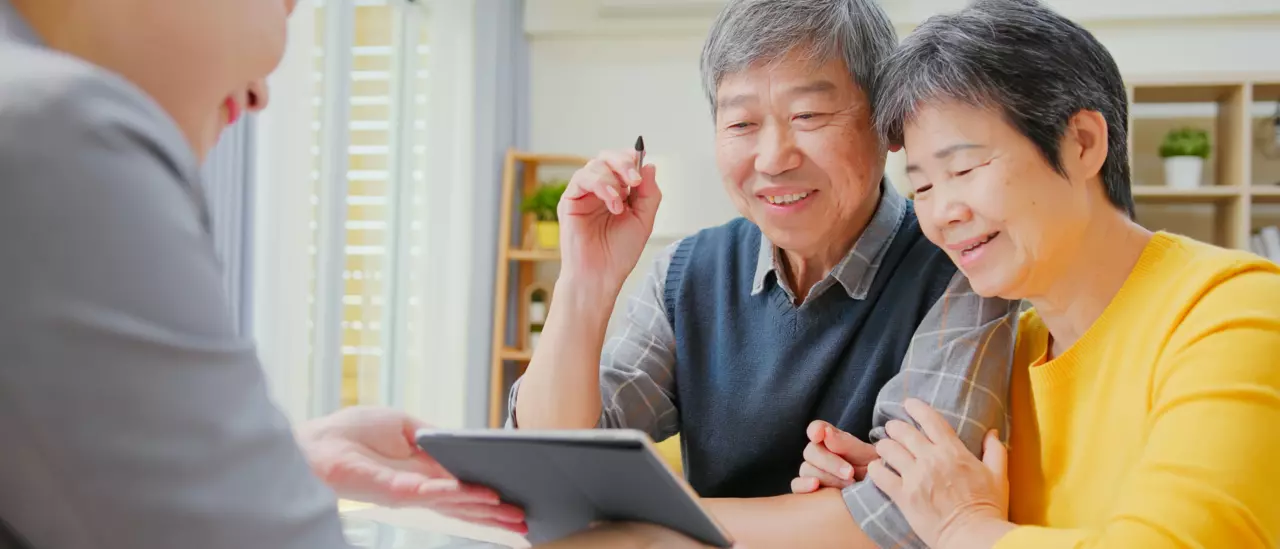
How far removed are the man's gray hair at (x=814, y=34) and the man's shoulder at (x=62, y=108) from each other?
104cm

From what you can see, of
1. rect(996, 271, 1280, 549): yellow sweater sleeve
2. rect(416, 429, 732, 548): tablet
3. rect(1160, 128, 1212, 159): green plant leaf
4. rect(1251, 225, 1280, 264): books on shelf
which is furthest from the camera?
rect(1160, 128, 1212, 159): green plant leaf

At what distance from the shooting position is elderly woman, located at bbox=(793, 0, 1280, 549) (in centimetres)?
105

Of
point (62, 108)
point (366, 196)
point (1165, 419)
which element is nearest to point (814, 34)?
point (1165, 419)

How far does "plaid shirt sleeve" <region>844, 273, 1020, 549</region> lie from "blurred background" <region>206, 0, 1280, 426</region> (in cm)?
246

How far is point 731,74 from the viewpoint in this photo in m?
1.45

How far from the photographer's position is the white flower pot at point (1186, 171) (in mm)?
4305

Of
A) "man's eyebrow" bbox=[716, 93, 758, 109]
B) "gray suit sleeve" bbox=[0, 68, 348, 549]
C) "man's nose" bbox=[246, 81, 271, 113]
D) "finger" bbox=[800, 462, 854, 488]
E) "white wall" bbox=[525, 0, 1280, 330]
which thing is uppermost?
"white wall" bbox=[525, 0, 1280, 330]

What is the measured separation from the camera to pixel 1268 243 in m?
4.20

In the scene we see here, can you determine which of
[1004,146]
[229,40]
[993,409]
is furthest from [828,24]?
[229,40]

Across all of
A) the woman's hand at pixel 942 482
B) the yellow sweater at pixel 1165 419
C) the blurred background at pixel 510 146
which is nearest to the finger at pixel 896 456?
the woman's hand at pixel 942 482

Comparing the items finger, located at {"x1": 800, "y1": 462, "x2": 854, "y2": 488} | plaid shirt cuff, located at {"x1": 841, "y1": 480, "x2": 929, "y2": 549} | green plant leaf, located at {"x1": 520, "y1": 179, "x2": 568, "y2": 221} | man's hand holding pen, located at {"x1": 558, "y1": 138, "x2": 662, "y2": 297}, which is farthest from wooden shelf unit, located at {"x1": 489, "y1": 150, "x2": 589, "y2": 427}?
plaid shirt cuff, located at {"x1": 841, "y1": 480, "x2": 929, "y2": 549}

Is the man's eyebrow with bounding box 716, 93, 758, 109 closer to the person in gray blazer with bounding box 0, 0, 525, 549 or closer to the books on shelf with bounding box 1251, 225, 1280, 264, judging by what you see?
the person in gray blazer with bounding box 0, 0, 525, 549

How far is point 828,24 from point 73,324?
1.15m

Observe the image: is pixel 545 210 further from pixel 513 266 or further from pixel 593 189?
pixel 593 189
